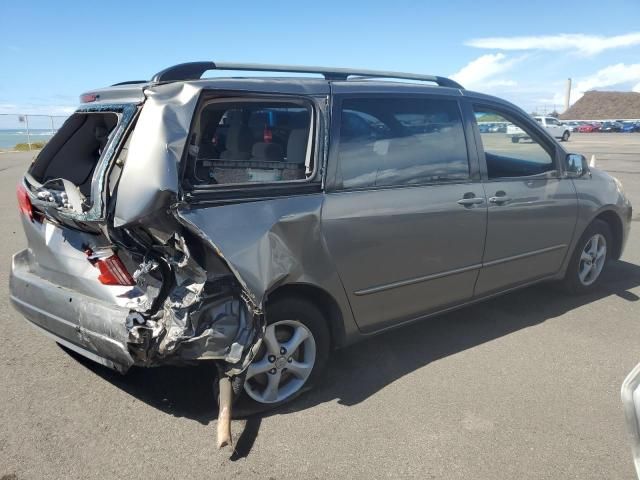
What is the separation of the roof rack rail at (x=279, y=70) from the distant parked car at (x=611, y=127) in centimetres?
6703

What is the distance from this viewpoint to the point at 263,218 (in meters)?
2.96

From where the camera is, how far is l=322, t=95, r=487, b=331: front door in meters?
3.34

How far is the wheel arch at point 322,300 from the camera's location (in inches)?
Result: 123

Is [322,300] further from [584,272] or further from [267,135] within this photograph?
[584,272]

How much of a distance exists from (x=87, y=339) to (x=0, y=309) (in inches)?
91.4

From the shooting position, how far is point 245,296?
2842 millimetres

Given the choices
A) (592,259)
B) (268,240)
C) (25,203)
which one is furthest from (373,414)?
(592,259)

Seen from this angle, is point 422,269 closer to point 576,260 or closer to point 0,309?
point 576,260

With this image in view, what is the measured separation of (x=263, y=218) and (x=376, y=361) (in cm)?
152

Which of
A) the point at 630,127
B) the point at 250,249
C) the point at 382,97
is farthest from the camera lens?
the point at 630,127

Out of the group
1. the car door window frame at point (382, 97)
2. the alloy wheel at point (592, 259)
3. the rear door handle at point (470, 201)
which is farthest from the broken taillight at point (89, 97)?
the alloy wheel at point (592, 259)

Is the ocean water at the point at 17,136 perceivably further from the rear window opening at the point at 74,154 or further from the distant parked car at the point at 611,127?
the distant parked car at the point at 611,127

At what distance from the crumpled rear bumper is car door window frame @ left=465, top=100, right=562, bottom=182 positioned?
2.74m

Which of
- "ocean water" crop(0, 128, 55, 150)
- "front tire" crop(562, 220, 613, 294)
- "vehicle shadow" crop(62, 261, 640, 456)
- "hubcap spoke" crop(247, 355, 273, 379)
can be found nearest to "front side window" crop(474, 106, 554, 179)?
"front tire" crop(562, 220, 613, 294)
